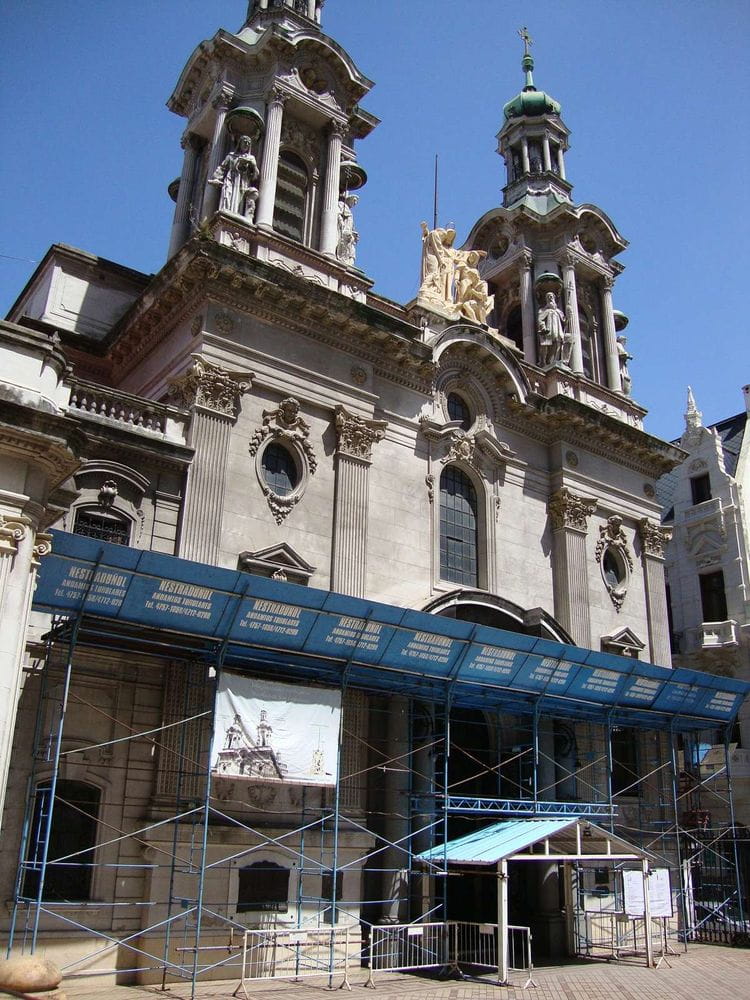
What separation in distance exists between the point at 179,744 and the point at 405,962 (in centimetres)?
702

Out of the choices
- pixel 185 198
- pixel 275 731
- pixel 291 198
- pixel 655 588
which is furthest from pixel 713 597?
pixel 185 198

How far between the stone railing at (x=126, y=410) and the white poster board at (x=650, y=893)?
14979 millimetres

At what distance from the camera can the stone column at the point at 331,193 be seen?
28062 millimetres

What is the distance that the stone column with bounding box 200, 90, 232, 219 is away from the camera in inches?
1067

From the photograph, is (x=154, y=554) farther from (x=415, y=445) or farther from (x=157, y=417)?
(x=415, y=445)

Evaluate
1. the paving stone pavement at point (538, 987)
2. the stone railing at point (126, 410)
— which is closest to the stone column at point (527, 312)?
the stone railing at point (126, 410)

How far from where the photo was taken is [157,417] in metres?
22.8

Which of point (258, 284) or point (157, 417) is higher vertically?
point (258, 284)

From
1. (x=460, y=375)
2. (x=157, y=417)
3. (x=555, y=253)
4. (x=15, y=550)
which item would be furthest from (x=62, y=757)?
(x=555, y=253)

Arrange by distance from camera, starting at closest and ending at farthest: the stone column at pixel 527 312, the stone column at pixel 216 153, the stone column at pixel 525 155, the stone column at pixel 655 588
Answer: the stone column at pixel 216 153 → the stone column at pixel 655 588 → the stone column at pixel 527 312 → the stone column at pixel 525 155

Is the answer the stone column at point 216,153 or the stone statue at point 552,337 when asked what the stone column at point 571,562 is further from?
the stone column at point 216,153

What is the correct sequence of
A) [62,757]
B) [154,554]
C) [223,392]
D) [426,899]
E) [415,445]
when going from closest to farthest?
[154,554] → [62,757] → [426,899] → [223,392] → [415,445]

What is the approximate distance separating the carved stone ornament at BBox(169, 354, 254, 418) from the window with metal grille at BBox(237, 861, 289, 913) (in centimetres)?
1050

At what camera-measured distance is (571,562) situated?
30328 mm
